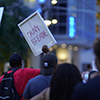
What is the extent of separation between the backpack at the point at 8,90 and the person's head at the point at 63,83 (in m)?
1.83

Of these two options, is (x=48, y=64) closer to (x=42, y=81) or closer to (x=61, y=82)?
(x=42, y=81)

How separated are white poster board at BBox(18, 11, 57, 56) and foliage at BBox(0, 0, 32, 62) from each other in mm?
A: 15955

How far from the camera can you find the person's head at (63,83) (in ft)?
9.66

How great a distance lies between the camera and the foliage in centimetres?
2262

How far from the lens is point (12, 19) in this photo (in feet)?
78.8

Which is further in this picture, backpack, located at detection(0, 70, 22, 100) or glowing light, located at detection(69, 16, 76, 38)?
glowing light, located at detection(69, 16, 76, 38)

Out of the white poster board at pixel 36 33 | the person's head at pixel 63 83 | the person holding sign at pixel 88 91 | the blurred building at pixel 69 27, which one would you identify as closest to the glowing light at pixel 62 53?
the blurred building at pixel 69 27

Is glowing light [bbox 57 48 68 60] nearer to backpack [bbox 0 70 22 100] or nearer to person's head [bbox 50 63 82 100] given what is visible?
backpack [bbox 0 70 22 100]

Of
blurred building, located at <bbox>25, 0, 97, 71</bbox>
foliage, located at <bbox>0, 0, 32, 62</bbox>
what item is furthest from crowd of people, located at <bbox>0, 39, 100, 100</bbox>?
blurred building, located at <bbox>25, 0, 97, 71</bbox>

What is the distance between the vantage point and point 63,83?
2963 millimetres

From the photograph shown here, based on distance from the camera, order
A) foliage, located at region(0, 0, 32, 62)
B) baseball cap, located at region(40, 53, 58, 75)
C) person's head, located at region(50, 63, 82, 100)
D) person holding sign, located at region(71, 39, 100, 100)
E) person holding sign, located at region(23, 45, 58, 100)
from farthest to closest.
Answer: foliage, located at region(0, 0, 32, 62) → baseball cap, located at region(40, 53, 58, 75) → person holding sign, located at region(23, 45, 58, 100) → person's head, located at region(50, 63, 82, 100) → person holding sign, located at region(71, 39, 100, 100)

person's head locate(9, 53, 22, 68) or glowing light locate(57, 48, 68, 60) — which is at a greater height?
person's head locate(9, 53, 22, 68)

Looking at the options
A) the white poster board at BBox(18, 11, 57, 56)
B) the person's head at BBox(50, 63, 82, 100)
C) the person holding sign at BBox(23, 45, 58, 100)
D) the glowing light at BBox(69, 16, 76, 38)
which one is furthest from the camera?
the glowing light at BBox(69, 16, 76, 38)

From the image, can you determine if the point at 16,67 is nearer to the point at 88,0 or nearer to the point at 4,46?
the point at 4,46
